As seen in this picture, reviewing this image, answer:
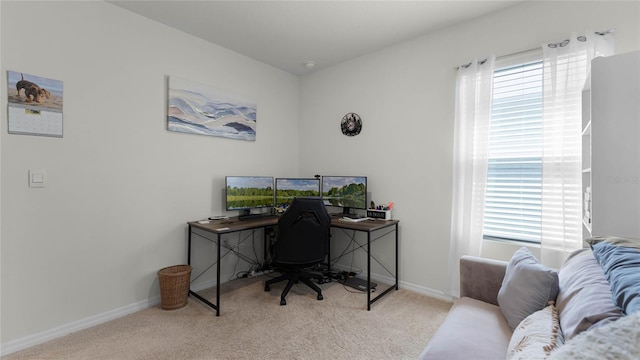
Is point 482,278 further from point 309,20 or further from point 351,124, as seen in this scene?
point 309,20

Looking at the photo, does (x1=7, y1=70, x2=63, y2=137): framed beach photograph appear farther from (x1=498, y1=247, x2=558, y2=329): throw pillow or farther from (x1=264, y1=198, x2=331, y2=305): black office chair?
(x1=498, y1=247, x2=558, y2=329): throw pillow

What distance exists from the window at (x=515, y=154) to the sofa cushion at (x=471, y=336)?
1073mm

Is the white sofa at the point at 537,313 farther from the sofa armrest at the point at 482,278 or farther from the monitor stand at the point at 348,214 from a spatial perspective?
the monitor stand at the point at 348,214

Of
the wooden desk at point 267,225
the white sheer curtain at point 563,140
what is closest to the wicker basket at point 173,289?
the wooden desk at point 267,225

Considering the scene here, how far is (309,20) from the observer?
260cm

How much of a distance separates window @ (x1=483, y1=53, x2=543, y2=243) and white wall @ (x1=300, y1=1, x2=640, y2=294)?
0.59 feet

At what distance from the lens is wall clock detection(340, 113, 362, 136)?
3.42 m

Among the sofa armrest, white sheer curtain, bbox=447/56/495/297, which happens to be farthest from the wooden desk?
the sofa armrest

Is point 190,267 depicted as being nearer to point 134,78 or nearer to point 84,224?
point 84,224

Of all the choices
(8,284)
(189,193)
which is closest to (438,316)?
(189,193)

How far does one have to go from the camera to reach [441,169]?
2.78 meters

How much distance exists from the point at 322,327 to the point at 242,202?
1.56 meters

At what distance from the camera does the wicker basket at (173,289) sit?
2.50 metres

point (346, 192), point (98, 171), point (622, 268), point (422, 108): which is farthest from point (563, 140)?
point (98, 171)
